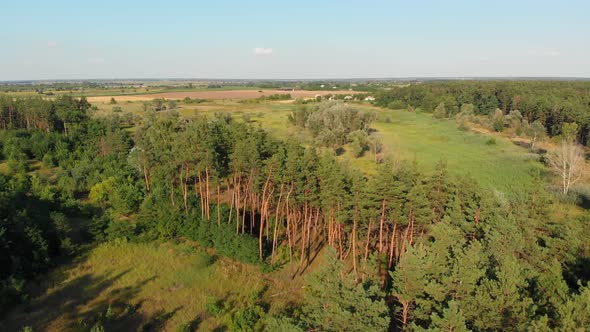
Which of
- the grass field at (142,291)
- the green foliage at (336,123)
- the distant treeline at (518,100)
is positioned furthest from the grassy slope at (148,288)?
the distant treeline at (518,100)

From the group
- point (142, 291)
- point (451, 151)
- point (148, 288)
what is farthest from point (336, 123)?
point (142, 291)

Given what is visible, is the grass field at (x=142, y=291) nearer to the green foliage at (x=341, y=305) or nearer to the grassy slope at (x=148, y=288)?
the grassy slope at (x=148, y=288)

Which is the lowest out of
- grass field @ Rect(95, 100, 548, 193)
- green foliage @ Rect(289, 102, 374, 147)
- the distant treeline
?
grass field @ Rect(95, 100, 548, 193)

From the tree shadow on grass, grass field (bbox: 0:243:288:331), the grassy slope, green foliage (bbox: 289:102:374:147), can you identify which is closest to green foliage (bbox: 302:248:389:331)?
grass field (bbox: 0:243:288:331)

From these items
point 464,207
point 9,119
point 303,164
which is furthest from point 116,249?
point 9,119

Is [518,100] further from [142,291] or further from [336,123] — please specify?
[142,291]

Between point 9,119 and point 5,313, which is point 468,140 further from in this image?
point 9,119

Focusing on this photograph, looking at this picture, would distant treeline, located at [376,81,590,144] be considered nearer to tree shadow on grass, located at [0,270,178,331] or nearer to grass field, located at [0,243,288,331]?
grass field, located at [0,243,288,331]

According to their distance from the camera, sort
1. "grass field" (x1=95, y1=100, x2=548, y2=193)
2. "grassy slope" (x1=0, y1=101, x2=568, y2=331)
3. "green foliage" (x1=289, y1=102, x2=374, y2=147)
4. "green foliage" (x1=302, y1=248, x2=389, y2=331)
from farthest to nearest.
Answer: "green foliage" (x1=289, y1=102, x2=374, y2=147), "grass field" (x1=95, y1=100, x2=548, y2=193), "grassy slope" (x1=0, y1=101, x2=568, y2=331), "green foliage" (x1=302, y1=248, x2=389, y2=331)
